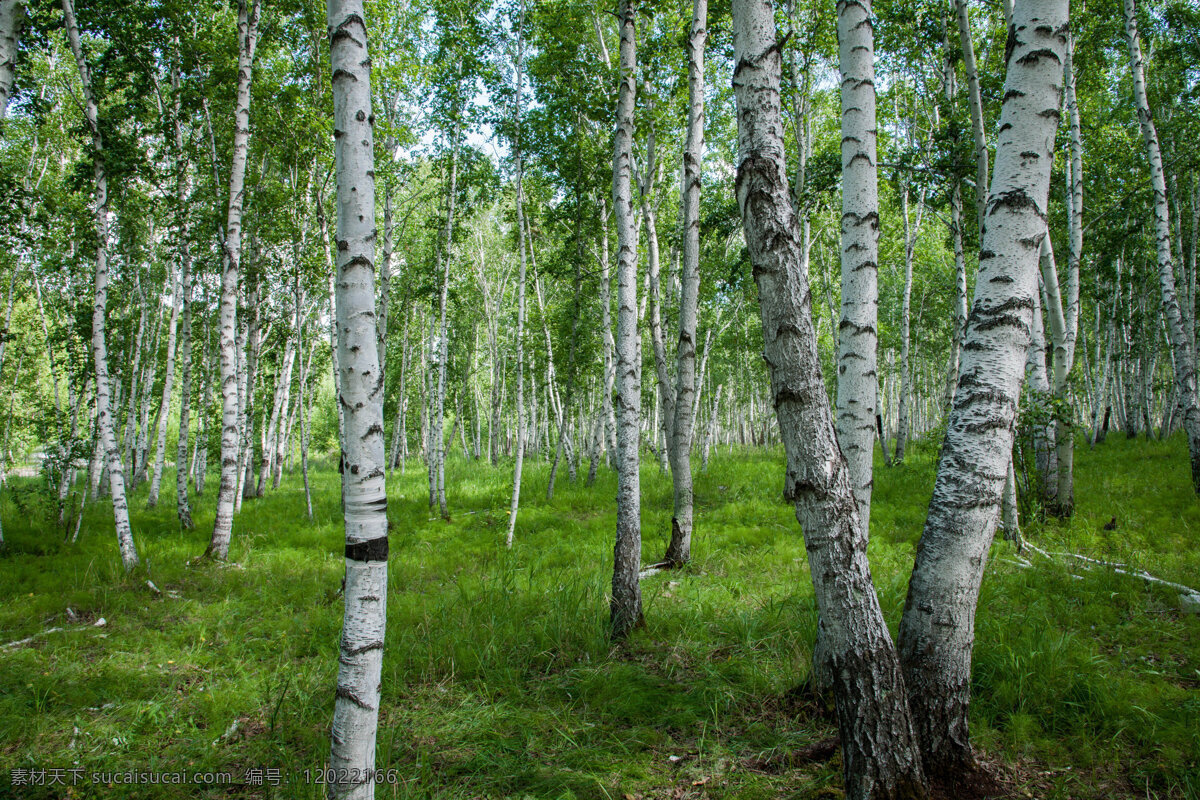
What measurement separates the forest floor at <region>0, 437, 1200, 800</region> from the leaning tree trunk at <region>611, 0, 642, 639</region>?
352 mm

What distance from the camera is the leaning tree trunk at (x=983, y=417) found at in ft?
7.80

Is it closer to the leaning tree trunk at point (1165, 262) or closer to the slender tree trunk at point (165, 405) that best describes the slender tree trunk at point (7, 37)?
the slender tree trunk at point (165, 405)

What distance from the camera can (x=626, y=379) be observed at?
195 inches

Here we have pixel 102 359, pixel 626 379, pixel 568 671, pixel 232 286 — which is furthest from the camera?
pixel 232 286

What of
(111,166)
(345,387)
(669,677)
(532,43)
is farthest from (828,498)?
(532,43)

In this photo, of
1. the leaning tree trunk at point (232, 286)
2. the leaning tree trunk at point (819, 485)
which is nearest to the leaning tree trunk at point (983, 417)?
the leaning tree trunk at point (819, 485)

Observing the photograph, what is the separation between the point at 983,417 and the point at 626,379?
296cm

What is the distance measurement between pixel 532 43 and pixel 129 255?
1093 centimetres

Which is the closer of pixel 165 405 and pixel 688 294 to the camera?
pixel 688 294

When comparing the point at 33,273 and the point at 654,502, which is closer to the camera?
the point at 654,502

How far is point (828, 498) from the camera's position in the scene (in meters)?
2.21

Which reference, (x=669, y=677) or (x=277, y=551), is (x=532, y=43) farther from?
(x=669, y=677)

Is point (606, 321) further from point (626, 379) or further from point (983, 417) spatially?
point (983, 417)

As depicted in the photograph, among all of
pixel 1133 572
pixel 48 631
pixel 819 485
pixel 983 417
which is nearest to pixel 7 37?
pixel 48 631
